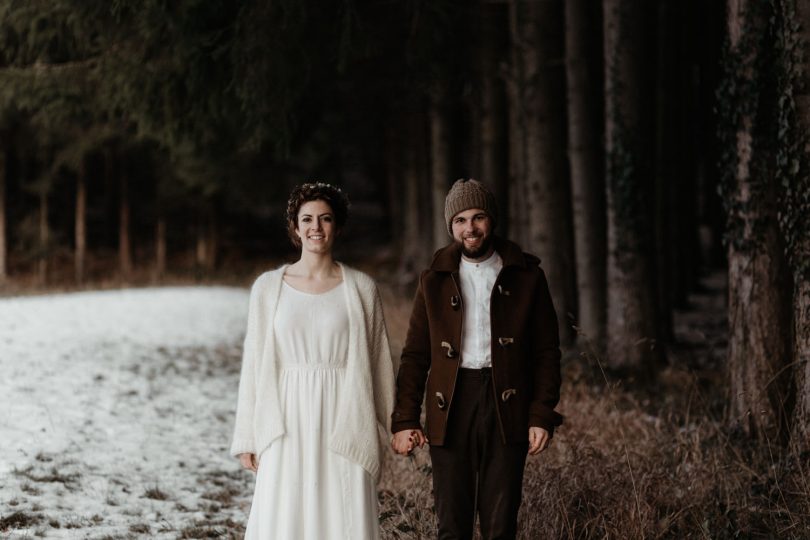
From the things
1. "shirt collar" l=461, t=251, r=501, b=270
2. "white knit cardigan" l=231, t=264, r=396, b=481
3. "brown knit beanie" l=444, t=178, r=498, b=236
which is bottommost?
"white knit cardigan" l=231, t=264, r=396, b=481

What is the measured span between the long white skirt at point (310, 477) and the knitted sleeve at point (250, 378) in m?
0.12

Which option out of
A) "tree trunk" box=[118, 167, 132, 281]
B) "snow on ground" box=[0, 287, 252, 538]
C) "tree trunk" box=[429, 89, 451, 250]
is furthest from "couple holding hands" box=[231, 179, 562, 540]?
"tree trunk" box=[118, 167, 132, 281]

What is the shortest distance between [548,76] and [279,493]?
7.78m

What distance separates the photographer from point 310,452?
11.7ft

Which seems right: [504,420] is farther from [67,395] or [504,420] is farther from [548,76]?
[548,76]

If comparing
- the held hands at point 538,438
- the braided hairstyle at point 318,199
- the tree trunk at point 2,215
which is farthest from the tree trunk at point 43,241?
the held hands at point 538,438

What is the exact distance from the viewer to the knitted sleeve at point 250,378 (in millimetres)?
3650

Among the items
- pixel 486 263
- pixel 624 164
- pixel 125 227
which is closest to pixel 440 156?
pixel 624 164

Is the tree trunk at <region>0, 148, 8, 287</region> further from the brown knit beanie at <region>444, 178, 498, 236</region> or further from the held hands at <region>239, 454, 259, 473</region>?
the brown knit beanie at <region>444, 178, 498, 236</region>

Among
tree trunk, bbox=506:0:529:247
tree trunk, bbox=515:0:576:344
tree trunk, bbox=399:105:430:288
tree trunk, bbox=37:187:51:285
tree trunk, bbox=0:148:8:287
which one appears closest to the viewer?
tree trunk, bbox=515:0:576:344

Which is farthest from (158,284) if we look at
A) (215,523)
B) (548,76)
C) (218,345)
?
(215,523)

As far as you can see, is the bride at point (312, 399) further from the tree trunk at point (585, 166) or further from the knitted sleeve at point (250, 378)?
the tree trunk at point (585, 166)

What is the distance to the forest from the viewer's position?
5.12m

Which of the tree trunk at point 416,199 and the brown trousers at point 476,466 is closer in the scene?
the brown trousers at point 476,466
